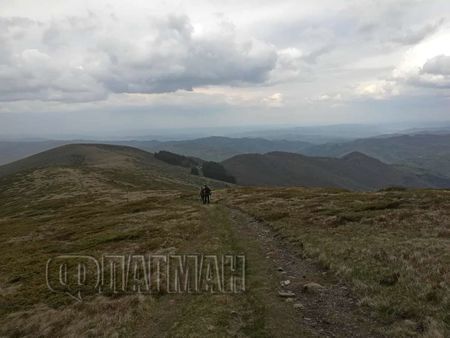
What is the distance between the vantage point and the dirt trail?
15984 millimetres

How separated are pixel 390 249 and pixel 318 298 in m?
8.40

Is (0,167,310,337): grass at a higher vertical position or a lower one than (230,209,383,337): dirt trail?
lower

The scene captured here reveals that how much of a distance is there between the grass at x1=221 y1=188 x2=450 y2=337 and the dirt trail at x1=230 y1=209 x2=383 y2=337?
68 cm

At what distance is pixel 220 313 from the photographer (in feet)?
61.2

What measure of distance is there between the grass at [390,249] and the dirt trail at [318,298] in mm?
681

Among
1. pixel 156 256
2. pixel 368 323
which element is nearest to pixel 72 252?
pixel 156 256

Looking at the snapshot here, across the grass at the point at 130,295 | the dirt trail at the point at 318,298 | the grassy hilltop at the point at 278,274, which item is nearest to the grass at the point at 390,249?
the grassy hilltop at the point at 278,274

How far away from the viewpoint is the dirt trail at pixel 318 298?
52.4ft

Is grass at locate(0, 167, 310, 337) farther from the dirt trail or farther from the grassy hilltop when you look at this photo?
the dirt trail

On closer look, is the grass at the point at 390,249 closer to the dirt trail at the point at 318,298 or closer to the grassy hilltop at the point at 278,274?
the grassy hilltop at the point at 278,274

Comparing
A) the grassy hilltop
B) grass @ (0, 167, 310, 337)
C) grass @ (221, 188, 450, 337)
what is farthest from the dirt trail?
grass @ (0, 167, 310, 337)

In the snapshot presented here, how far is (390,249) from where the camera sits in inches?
995

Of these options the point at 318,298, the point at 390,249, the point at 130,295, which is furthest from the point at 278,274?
the point at 130,295

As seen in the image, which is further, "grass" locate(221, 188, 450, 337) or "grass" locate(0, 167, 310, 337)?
"grass" locate(0, 167, 310, 337)
